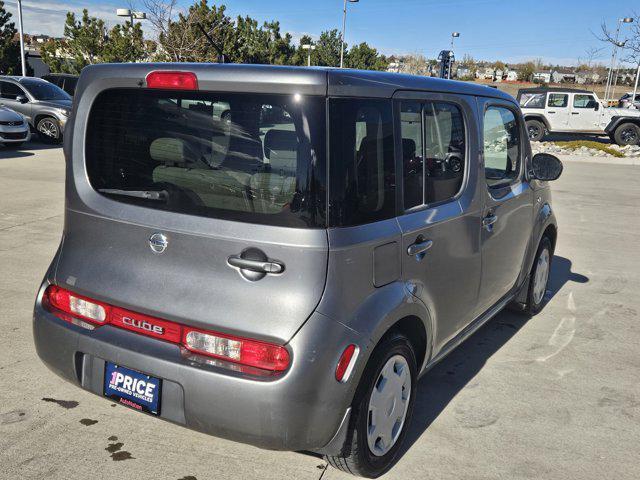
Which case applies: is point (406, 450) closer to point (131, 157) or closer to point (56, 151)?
point (131, 157)

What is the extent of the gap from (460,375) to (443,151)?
154 centimetres

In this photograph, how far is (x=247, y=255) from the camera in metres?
2.26

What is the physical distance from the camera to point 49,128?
1573cm

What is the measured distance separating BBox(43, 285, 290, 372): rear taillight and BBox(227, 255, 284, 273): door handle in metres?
0.27

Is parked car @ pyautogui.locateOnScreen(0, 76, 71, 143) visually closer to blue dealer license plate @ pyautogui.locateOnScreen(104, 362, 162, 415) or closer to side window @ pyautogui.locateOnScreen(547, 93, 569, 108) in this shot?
blue dealer license plate @ pyautogui.locateOnScreen(104, 362, 162, 415)

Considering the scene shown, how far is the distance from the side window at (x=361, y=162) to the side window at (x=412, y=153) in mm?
127

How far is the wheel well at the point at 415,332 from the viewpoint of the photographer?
8.93 feet

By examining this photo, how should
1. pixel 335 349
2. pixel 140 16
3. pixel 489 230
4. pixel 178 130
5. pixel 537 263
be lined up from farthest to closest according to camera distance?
pixel 140 16
pixel 537 263
pixel 489 230
pixel 178 130
pixel 335 349

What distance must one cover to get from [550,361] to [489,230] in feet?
3.95

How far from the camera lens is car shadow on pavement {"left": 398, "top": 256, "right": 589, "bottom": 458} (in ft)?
10.7

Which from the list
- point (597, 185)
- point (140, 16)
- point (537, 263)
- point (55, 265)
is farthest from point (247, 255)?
point (140, 16)

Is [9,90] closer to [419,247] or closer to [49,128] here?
[49,128]

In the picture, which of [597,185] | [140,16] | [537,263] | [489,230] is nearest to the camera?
[489,230]

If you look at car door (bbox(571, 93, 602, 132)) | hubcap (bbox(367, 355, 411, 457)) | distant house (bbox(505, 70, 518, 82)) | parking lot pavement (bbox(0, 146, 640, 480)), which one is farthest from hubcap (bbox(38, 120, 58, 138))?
distant house (bbox(505, 70, 518, 82))
